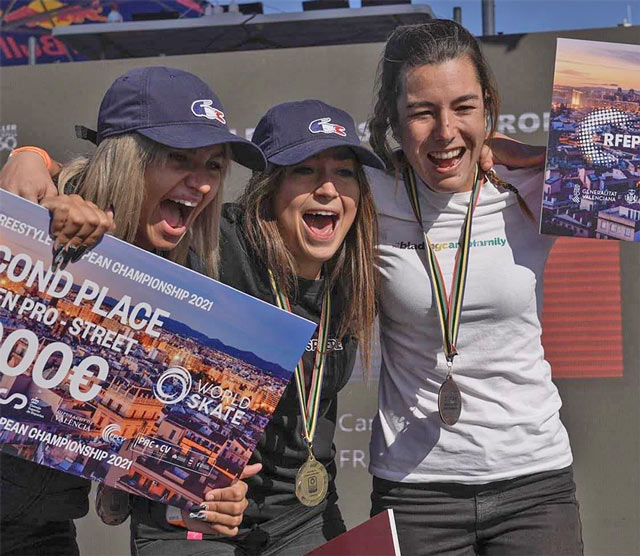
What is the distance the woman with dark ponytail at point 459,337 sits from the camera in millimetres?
2264

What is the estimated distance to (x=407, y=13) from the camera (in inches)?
192

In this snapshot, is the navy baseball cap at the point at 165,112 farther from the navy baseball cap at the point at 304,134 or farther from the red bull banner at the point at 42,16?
the red bull banner at the point at 42,16

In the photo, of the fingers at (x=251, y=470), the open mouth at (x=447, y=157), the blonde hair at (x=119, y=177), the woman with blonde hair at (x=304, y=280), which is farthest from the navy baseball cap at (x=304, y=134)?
the fingers at (x=251, y=470)

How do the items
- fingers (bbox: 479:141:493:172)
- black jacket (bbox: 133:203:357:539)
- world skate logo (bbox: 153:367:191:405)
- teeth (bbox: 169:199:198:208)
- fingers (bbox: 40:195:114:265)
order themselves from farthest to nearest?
1. fingers (bbox: 479:141:493:172)
2. black jacket (bbox: 133:203:357:539)
3. teeth (bbox: 169:199:198:208)
4. world skate logo (bbox: 153:367:191:405)
5. fingers (bbox: 40:195:114:265)

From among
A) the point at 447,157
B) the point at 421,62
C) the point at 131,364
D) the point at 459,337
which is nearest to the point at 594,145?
the point at 447,157

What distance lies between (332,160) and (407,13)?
289 centimetres

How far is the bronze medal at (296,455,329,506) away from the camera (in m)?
2.19

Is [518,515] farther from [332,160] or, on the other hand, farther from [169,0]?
[169,0]

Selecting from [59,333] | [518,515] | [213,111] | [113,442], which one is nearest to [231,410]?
[113,442]

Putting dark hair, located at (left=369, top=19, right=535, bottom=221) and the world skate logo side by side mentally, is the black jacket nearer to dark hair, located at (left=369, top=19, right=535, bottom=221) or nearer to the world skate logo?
the world skate logo

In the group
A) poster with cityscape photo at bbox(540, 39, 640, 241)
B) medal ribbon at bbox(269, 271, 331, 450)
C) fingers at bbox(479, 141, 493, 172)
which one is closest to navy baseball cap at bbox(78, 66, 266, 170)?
medal ribbon at bbox(269, 271, 331, 450)

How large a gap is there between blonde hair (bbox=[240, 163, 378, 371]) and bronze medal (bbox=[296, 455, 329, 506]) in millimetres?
314

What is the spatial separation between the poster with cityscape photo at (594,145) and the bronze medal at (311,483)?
86 centimetres

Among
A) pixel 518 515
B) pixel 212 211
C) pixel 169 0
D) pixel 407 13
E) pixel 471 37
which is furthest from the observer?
pixel 169 0
